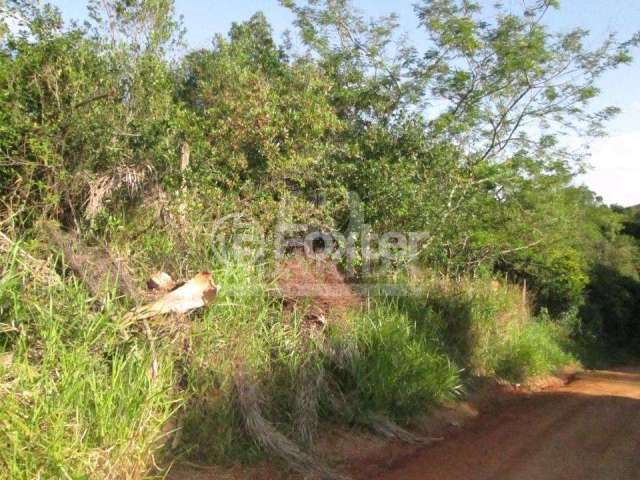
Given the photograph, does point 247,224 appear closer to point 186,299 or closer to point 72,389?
point 186,299

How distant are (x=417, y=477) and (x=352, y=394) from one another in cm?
149

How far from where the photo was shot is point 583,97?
13.8 metres

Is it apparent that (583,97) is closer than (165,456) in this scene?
No

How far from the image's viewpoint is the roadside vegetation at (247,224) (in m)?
5.26

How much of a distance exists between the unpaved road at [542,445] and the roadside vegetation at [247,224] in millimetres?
726

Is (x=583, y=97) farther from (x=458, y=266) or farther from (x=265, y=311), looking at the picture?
(x=265, y=311)

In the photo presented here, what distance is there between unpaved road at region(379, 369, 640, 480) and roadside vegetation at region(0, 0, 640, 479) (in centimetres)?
73

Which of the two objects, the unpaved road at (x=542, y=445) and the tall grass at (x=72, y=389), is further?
the unpaved road at (x=542, y=445)

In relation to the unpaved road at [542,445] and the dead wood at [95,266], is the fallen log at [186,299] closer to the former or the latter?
the dead wood at [95,266]

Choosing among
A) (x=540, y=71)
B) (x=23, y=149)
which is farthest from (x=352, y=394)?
(x=540, y=71)

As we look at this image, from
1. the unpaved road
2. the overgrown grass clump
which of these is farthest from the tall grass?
the unpaved road

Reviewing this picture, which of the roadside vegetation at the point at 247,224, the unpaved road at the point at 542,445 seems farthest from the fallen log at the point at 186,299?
the unpaved road at the point at 542,445

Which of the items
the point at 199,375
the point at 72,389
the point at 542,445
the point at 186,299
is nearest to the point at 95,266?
the point at 186,299

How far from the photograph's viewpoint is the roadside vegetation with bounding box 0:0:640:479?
17.3 ft
